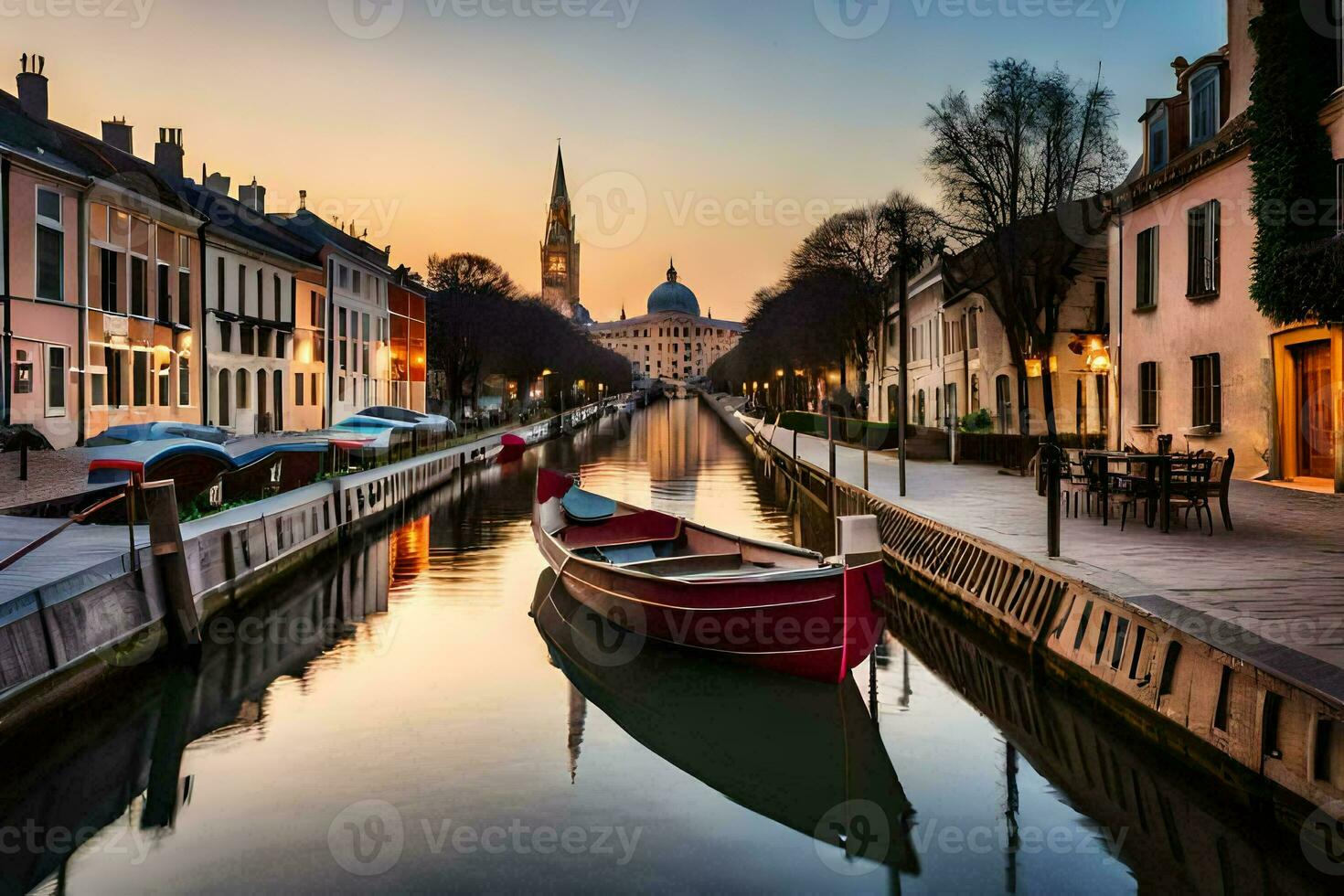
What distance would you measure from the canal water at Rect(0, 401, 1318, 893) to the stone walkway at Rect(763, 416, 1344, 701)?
117cm

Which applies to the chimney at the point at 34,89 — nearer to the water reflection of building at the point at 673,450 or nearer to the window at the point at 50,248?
the window at the point at 50,248

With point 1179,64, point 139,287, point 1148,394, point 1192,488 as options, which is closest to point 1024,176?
point 1179,64

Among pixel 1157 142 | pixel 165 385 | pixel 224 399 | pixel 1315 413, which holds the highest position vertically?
pixel 1157 142

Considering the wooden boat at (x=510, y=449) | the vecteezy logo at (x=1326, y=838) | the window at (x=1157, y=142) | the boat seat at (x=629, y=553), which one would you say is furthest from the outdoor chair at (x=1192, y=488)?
the wooden boat at (x=510, y=449)

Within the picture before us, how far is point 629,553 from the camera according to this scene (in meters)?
15.4

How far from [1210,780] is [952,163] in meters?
29.1

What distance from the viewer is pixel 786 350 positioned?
65.4m

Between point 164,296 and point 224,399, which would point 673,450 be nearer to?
point 224,399

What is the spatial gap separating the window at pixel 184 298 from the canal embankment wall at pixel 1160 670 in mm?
27785

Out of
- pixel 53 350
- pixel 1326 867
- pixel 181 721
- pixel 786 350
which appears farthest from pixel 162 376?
pixel 786 350

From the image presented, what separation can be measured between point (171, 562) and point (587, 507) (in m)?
6.47

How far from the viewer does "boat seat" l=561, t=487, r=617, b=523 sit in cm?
1639

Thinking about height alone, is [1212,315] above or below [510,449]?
above

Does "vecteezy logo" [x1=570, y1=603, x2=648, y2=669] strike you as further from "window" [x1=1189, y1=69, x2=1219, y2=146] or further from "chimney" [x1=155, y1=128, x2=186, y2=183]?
"chimney" [x1=155, y1=128, x2=186, y2=183]
